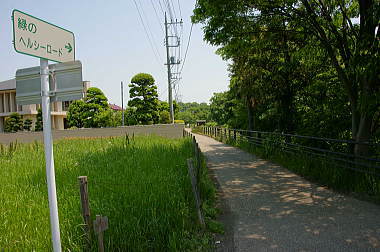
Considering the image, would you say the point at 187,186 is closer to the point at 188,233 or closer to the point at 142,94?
the point at 188,233

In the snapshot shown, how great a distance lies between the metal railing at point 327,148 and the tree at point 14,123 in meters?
27.8

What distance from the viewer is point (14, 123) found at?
3419cm

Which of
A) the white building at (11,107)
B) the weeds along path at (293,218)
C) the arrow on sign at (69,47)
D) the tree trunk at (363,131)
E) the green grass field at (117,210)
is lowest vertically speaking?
the weeds along path at (293,218)

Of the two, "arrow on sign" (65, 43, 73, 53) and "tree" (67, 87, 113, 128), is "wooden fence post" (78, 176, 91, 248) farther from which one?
"tree" (67, 87, 113, 128)

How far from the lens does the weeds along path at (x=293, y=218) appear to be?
12.5 ft

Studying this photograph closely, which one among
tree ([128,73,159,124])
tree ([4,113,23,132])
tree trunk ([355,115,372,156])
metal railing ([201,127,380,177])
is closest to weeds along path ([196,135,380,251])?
metal railing ([201,127,380,177])

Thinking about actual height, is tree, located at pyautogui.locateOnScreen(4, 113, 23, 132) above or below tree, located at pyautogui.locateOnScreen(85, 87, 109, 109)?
below

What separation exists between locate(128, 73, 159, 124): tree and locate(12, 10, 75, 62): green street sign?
2899cm

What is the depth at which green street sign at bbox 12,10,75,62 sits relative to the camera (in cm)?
218

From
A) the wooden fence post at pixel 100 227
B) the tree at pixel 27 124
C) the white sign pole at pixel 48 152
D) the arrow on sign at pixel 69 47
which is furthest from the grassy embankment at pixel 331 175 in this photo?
the tree at pixel 27 124

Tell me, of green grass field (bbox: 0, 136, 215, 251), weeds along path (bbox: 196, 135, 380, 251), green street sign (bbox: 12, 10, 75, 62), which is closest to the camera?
green street sign (bbox: 12, 10, 75, 62)

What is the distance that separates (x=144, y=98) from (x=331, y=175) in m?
26.8

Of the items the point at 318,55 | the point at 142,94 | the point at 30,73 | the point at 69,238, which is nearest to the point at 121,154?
the point at 69,238

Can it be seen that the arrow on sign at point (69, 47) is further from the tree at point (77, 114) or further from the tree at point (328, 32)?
the tree at point (77, 114)
